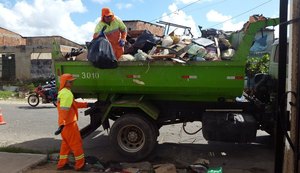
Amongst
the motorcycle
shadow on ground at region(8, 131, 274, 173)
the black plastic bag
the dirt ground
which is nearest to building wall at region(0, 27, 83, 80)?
the motorcycle

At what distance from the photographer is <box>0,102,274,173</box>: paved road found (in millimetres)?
6250

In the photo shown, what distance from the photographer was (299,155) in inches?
146

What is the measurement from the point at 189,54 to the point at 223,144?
2.25m

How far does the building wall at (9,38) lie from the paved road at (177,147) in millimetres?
29864

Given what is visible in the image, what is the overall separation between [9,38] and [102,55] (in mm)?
35333

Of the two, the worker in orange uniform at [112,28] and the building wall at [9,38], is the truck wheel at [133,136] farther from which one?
the building wall at [9,38]

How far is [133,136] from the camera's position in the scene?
6352mm

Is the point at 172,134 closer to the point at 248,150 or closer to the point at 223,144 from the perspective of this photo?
the point at 223,144

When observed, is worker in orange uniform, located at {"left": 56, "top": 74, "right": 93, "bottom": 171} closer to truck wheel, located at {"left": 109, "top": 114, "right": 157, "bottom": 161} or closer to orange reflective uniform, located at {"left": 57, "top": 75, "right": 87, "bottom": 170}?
orange reflective uniform, located at {"left": 57, "top": 75, "right": 87, "bottom": 170}

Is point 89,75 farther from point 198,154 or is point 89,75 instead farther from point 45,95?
point 45,95

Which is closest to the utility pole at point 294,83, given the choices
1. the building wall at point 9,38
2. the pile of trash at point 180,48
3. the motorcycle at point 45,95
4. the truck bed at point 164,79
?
the truck bed at point 164,79

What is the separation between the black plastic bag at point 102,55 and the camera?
6043 millimetres

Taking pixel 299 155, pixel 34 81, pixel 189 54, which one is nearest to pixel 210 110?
pixel 189 54

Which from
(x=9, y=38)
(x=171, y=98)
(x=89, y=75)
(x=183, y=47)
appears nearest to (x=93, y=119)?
(x=89, y=75)
